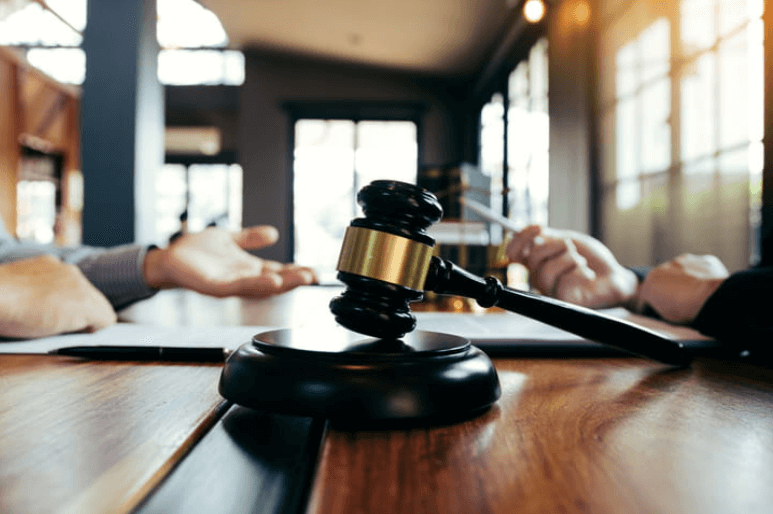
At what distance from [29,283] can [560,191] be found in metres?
3.96

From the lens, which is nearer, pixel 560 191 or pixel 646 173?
pixel 646 173

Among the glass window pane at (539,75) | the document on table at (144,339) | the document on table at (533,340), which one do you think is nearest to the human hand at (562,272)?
the document on table at (533,340)

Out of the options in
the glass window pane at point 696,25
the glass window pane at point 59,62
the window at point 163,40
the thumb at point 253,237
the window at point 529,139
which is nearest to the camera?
the thumb at point 253,237

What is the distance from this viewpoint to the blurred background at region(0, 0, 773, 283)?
2.31 meters

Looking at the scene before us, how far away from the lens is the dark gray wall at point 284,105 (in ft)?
25.1

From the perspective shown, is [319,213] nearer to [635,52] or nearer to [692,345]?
[635,52]

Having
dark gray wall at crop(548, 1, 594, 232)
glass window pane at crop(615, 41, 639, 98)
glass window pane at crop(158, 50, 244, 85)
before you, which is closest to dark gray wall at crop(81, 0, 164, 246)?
glass window pane at crop(615, 41, 639, 98)

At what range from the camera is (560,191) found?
13.6 ft

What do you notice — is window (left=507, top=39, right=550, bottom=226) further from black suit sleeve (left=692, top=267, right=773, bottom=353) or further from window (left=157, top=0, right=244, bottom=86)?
window (left=157, top=0, right=244, bottom=86)

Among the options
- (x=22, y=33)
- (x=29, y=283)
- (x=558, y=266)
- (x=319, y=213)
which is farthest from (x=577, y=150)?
(x=22, y=33)

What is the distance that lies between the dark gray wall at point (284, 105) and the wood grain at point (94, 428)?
7233mm

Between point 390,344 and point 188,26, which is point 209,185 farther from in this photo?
point 390,344

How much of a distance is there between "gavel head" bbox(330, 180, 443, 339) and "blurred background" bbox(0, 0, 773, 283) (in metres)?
0.78

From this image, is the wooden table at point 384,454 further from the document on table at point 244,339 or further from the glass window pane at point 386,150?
the glass window pane at point 386,150
